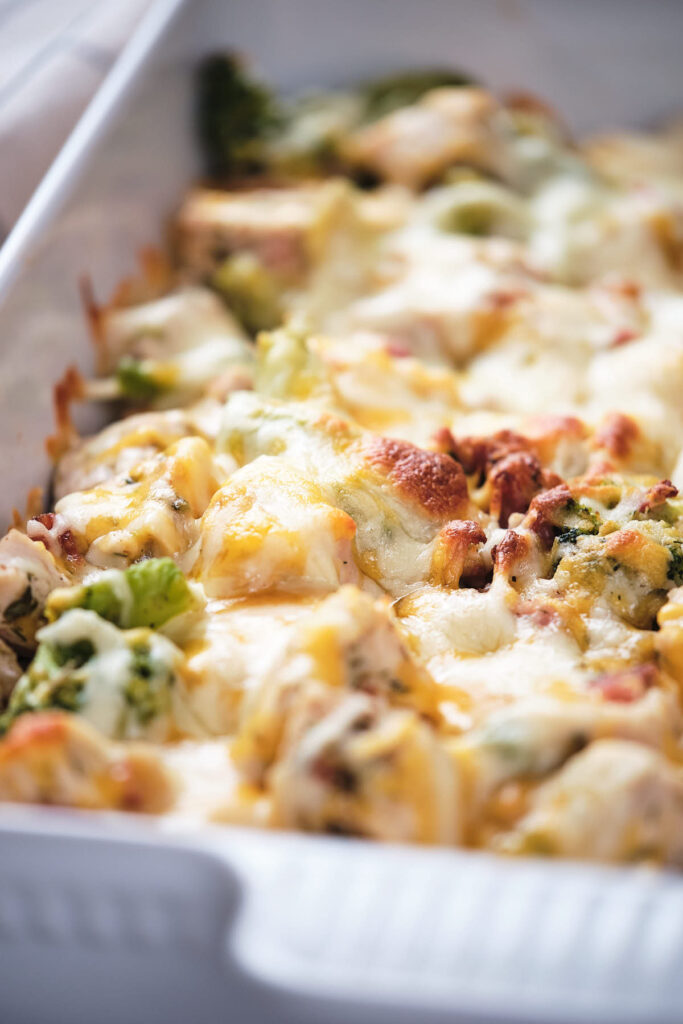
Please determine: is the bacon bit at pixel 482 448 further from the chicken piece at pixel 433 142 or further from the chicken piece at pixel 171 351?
the chicken piece at pixel 433 142

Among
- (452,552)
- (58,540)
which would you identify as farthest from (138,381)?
(452,552)

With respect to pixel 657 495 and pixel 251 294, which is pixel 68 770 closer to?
pixel 657 495

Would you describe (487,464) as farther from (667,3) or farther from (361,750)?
(667,3)

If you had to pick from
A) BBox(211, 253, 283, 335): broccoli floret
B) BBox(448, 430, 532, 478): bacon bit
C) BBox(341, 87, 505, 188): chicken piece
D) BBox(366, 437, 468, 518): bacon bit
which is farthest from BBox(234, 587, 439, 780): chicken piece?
BBox(341, 87, 505, 188): chicken piece

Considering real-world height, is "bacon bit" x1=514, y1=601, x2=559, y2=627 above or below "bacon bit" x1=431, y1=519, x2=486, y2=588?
below

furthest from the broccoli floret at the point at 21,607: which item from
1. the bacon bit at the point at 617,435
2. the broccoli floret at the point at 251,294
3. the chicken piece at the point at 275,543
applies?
the broccoli floret at the point at 251,294

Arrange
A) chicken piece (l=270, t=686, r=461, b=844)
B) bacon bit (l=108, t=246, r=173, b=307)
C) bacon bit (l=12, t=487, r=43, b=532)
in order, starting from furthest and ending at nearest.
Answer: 1. bacon bit (l=108, t=246, r=173, b=307)
2. bacon bit (l=12, t=487, r=43, b=532)
3. chicken piece (l=270, t=686, r=461, b=844)

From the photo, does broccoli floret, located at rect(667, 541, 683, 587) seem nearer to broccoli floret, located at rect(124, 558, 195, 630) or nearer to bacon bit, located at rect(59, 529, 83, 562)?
broccoli floret, located at rect(124, 558, 195, 630)

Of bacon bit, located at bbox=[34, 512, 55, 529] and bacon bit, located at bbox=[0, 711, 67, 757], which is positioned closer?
bacon bit, located at bbox=[0, 711, 67, 757]
